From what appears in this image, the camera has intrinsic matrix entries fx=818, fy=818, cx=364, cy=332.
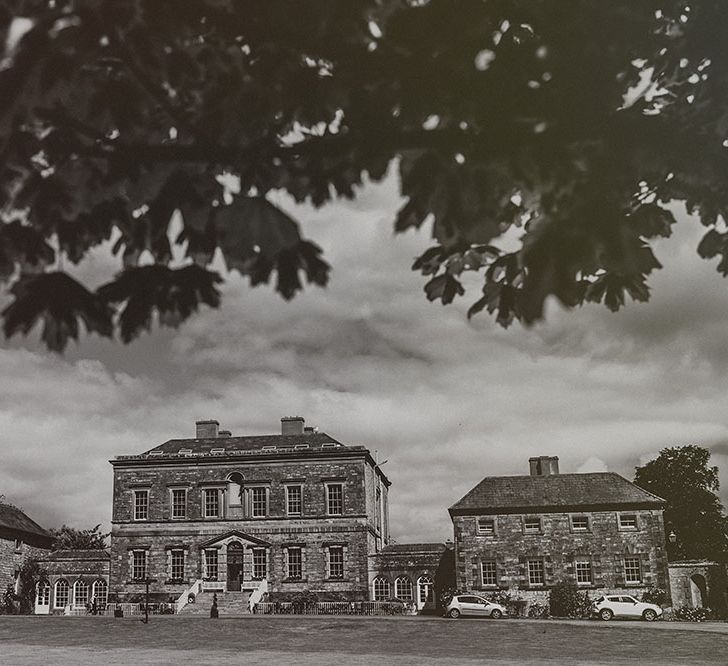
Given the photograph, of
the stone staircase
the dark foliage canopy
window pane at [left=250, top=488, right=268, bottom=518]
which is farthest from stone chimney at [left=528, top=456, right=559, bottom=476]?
the dark foliage canopy

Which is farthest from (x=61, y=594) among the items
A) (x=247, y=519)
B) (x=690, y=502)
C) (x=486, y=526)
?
(x=690, y=502)

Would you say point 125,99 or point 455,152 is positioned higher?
point 125,99

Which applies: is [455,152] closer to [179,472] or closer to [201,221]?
[201,221]

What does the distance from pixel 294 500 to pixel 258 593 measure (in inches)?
230

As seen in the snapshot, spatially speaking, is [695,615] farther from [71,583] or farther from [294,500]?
[71,583]

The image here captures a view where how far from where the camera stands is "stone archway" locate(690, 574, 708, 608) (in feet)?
146

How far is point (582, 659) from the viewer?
21750mm

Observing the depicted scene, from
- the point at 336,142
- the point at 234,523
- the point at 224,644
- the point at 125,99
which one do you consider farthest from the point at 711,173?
the point at 234,523

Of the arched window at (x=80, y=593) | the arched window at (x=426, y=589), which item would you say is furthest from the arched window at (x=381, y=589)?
the arched window at (x=80, y=593)

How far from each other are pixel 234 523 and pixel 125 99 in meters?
49.0

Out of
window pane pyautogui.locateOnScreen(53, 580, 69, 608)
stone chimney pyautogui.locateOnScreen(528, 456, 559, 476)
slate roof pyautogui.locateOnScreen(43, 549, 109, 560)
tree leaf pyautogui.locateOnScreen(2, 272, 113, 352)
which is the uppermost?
stone chimney pyautogui.locateOnScreen(528, 456, 559, 476)

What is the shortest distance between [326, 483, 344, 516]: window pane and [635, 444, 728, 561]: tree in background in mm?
25769

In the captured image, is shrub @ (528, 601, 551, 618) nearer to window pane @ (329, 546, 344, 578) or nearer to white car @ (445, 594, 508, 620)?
white car @ (445, 594, 508, 620)

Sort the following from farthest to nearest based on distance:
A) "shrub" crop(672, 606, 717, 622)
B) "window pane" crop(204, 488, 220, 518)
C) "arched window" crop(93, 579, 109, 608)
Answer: "window pane" crop(204, 488, 220, 518)
"arched window" crop(93, 579, 109, 608)
"shrub" crop(672, 606, 717, 622)
